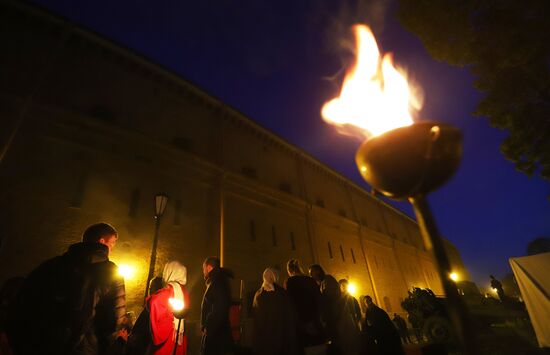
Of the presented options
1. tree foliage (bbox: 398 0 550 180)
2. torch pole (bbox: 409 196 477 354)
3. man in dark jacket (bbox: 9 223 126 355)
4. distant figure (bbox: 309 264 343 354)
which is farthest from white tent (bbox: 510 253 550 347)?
man in dark jacket (bbox: 9 223 126 355)

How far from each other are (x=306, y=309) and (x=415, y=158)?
3315 millimetres

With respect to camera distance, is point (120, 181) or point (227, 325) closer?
point (227, 325)

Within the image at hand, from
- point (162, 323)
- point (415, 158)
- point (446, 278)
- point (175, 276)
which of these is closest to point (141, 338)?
point (162, 323)

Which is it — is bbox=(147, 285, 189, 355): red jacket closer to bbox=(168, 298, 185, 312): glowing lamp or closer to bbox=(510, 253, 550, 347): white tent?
bbox=(168, 298, 185, 312): glowing lamp

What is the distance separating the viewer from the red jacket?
3.31 m

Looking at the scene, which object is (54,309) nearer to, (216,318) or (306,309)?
(216,318)

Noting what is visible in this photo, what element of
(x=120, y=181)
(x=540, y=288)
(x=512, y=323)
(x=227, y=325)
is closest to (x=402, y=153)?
(x=227, y=325)

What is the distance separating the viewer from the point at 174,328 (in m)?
3.61

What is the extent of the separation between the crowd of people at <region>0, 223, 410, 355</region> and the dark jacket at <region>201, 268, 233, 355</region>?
0.5 inches

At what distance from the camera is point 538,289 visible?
6.87m

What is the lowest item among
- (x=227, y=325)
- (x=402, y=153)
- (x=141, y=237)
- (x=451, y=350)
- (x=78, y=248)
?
(x=451, y=350)

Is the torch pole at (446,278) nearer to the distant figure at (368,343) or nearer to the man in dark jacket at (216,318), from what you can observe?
the man in dark jacket at (216,318)

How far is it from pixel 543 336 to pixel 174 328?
9.24m

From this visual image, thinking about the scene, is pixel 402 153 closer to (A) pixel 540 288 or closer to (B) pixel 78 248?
(B) pixel 78 248
